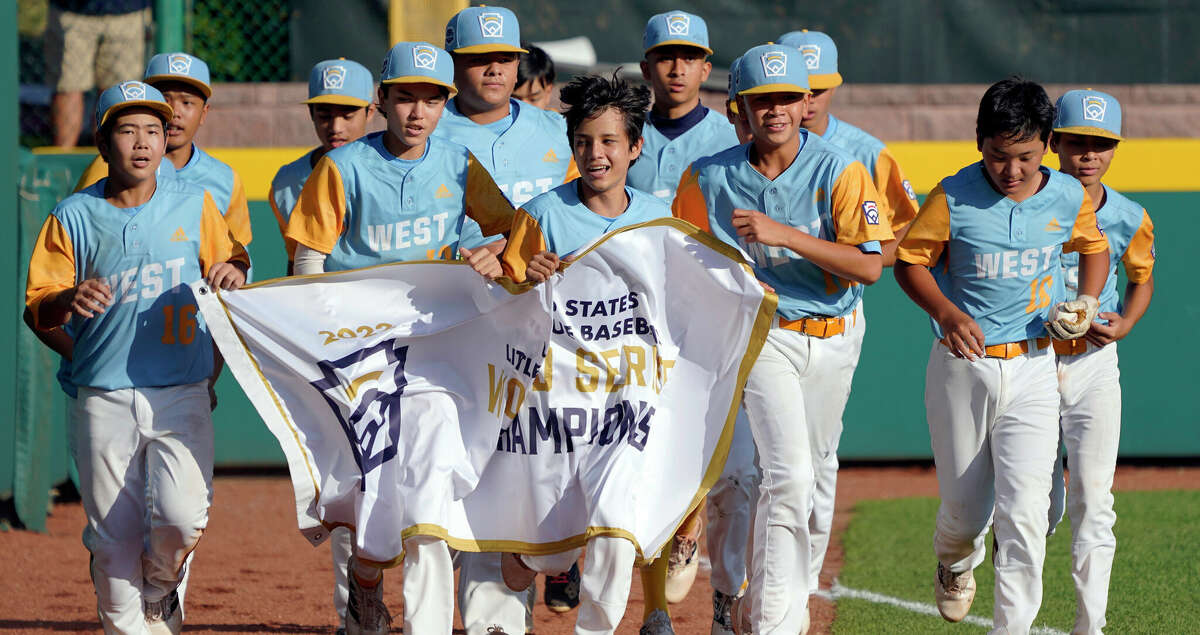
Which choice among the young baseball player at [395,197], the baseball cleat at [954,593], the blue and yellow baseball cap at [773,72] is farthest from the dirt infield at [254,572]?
the blue and yellow baseball cap at [773,72]

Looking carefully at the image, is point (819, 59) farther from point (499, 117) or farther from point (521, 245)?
point (521, 245)

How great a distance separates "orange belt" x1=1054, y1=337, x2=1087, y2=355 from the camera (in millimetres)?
5973

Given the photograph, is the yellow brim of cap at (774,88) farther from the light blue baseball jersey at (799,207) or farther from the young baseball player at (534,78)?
the young baseball player at (534,78)

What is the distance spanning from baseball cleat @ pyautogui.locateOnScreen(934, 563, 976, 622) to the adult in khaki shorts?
6.80m

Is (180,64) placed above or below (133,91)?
above

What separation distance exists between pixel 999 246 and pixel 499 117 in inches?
92.4

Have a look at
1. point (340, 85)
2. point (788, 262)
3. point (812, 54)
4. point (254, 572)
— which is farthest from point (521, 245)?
point (254, 572)

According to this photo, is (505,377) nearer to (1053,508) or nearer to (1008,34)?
(1053,508)

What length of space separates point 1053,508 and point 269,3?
7435 mm

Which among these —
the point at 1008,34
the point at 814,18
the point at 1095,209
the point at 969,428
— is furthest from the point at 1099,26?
the point at 969,428

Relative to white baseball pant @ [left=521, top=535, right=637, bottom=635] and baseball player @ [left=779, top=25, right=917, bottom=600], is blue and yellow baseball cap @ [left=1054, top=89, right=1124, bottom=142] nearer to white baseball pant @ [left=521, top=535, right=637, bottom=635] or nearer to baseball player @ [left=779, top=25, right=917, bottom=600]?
baseball player @ [left=779, top=25, right=917, bottom=600]

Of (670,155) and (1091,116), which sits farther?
(670,155)

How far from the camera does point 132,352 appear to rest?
18.0 ft

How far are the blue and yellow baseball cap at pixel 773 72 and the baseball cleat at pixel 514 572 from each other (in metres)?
1.90
